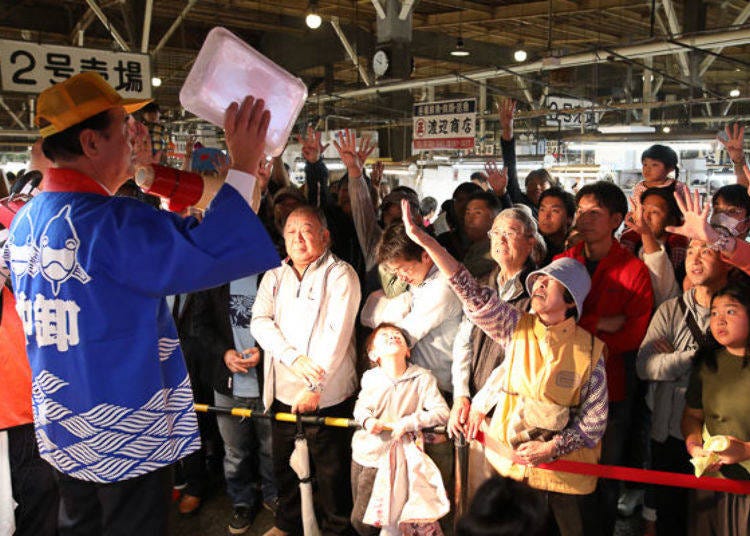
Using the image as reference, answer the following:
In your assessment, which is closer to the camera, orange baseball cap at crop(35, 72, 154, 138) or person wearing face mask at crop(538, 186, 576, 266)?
orange baseball cap at crop(35, 72, 154, 138)

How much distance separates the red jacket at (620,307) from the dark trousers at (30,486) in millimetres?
2619

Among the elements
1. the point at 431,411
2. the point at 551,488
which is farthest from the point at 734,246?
the point at 431,411

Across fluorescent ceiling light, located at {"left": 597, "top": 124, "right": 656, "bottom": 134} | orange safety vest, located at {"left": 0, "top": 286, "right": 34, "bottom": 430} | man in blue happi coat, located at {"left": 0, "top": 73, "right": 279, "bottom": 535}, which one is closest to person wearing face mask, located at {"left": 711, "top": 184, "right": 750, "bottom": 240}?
man in blue happi coat, located at {"left": 0, "top": 73, "right": 279, "bottom": 535}

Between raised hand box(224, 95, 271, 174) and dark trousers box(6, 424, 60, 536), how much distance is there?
162cm

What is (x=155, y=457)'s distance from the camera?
6.64 ft

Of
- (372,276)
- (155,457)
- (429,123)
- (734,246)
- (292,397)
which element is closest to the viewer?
(155,457)

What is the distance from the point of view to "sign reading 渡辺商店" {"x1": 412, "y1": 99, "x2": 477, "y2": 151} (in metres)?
10.1

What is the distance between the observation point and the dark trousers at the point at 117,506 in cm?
202

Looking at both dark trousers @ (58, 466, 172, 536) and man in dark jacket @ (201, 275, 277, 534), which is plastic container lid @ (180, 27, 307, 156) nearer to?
dark trousers @ (58, 466, 172, 536)

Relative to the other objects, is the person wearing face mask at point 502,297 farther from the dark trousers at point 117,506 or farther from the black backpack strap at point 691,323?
the dark trousers at point 117,506

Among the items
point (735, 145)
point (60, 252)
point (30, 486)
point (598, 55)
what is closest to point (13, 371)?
point (30, 486)

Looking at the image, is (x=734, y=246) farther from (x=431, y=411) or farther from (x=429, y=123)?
(x=429, y=123)

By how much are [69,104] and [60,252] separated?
44cm

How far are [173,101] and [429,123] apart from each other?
51.9ft
